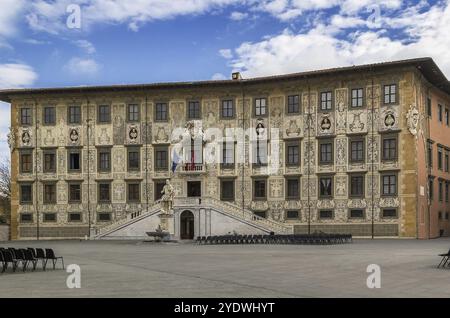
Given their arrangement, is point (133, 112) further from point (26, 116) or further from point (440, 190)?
point (440, 190)

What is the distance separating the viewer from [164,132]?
47.5m

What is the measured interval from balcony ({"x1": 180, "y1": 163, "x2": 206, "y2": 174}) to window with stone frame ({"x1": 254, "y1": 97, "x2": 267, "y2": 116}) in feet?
18.2

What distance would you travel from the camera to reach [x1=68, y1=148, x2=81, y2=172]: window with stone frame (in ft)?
159

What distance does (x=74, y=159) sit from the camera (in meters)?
48.6

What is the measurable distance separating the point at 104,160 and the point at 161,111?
5738 mm

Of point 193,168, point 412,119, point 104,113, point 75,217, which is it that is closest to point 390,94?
point 412,119

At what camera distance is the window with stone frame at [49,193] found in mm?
48812

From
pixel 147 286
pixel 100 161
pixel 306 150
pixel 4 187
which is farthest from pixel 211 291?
pixel 4 187

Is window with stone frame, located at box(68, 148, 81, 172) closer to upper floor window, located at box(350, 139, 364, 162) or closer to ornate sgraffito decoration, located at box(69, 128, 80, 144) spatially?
ornate sgraffito decoration, located at box(69, 128, 80, 144)

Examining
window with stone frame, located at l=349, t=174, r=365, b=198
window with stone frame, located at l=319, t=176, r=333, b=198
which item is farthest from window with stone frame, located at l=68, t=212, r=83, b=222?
window with stone frame, located at l=349, t=174, r=365, b=198

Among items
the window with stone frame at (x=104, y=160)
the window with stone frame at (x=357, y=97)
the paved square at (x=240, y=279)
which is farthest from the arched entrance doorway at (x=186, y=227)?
the paved square at (x=240, y=279)

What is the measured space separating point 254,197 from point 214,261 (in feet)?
77.1

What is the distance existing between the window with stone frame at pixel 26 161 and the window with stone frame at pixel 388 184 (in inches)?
1046

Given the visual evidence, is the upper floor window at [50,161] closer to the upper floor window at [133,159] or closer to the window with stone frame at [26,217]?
the window with stone frame at [26,217]
